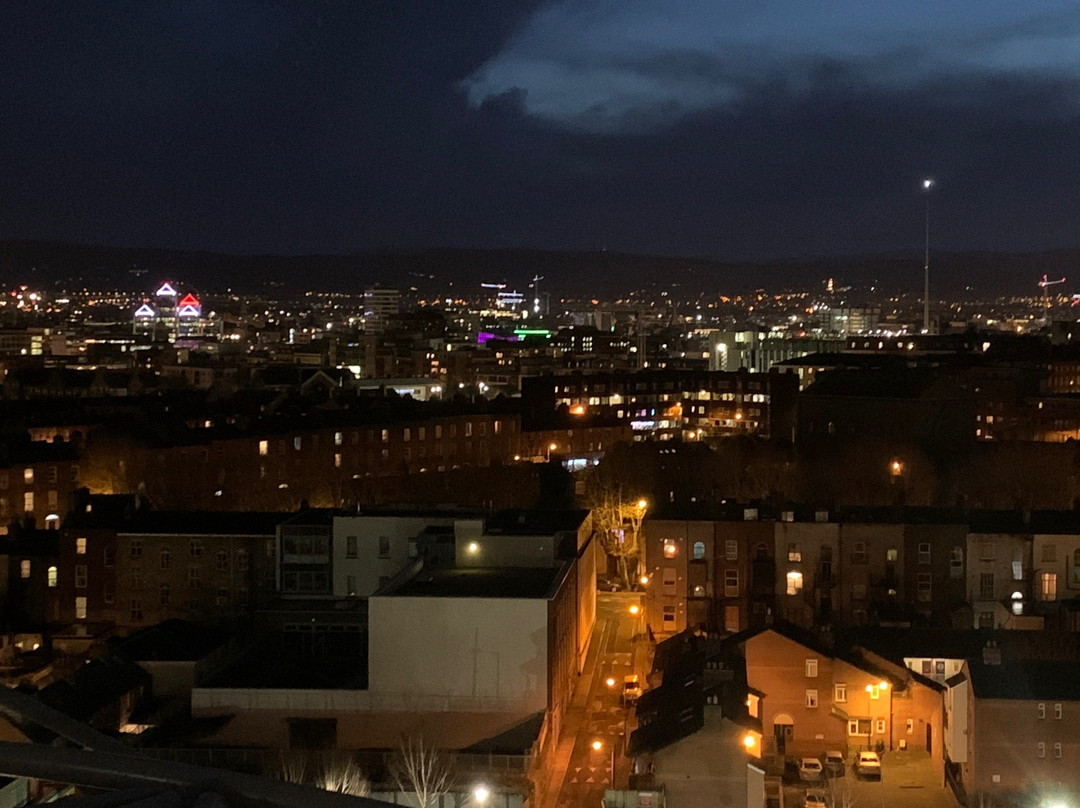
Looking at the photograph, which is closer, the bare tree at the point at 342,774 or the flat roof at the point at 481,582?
the bare tree at the point at 342,774

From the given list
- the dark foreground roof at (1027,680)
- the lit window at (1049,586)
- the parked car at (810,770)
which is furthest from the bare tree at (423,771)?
the lit window at (1049,586)

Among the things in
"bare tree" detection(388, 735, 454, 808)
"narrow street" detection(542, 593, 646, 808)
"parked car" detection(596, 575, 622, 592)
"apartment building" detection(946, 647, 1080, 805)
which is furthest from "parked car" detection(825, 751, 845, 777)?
"parked car" detection(596, 575, 622, 592)

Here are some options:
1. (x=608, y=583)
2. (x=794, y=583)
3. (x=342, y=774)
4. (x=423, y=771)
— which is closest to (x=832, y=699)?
(x=794, y=583)

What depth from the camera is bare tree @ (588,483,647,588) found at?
14.7 metres

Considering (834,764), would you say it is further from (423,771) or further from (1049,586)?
(1049,586)

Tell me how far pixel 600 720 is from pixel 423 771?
2728 mm

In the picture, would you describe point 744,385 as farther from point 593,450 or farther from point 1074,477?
point 1074,477

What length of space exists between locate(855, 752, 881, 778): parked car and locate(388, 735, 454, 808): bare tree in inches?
106

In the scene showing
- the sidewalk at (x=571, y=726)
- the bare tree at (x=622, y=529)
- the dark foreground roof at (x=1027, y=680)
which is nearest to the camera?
the sidewalk at (x=571, y=726)

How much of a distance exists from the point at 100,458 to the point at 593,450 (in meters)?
9.37

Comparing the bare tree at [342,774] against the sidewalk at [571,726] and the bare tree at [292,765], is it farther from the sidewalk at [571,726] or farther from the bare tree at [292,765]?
the sidewalk at [571,726]

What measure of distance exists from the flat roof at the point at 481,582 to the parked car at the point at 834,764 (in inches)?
82.9

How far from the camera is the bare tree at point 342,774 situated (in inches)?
275

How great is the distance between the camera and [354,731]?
8.61m
